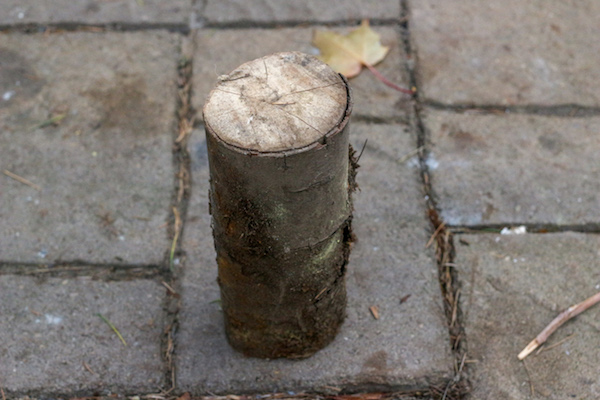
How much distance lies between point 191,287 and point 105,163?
737 millimetres

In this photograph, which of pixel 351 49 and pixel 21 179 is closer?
pixel 21 179

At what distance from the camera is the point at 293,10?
11.0ft

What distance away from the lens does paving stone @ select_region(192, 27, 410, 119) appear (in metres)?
2.91

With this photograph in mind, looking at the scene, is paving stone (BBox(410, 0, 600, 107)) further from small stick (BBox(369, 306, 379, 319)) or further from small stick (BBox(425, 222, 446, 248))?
small stick (BBox(369, 306, 379, 319))

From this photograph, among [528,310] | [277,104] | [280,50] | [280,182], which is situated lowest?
[528,310]

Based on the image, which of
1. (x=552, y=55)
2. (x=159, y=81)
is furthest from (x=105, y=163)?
(x=552, y=55)

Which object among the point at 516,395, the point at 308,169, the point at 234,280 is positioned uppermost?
the point at 308,169

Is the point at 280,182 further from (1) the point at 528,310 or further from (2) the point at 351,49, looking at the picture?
(2) the point at 351,49

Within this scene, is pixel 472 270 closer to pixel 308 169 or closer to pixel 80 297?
pixel 308 169

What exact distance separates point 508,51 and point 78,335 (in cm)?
236

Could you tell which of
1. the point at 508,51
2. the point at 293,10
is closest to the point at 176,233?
the point at 293,10

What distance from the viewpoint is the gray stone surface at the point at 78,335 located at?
2055 mm

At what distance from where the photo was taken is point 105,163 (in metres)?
2.67

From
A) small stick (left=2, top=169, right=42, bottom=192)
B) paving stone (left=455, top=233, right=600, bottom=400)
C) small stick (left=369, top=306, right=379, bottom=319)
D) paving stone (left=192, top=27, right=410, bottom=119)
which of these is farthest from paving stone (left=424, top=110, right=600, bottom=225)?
small stick (left=2, top=169, right=42, bottom=192)
